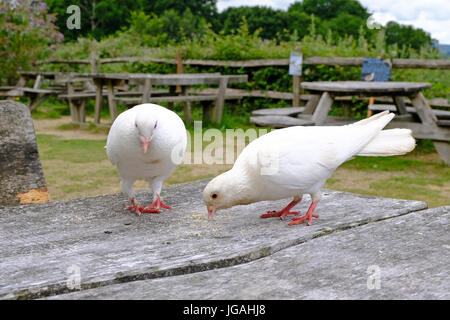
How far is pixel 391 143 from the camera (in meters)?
2.12

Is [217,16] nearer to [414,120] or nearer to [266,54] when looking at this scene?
[266,54]

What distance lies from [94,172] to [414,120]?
163 inches

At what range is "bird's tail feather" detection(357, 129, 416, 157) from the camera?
2.07 metres

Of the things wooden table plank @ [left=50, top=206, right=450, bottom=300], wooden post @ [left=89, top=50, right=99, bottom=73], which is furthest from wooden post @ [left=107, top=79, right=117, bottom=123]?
wooden table plank @ [left=50, top=206, right=450, bottom=300]

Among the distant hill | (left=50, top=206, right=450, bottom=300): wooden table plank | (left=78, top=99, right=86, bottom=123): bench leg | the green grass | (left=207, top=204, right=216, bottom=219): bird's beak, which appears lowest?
the green grass

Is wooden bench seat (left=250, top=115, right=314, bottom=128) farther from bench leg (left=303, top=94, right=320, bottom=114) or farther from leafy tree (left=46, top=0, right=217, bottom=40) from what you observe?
leafy tree (left=46, top=0, right=217, bottom=40)

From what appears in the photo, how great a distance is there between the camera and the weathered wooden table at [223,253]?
3.98ft

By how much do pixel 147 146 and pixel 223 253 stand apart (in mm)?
845

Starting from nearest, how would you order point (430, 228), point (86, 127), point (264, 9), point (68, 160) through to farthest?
point (430, 228) → point (68, 160) → point (86, 127) → point (264, 9)

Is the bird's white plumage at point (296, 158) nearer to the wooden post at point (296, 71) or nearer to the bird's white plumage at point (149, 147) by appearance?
the bird's white plumage at point (149, 147)

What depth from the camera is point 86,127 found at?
9367 mm

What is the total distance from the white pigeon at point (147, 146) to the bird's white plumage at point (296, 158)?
362 mm

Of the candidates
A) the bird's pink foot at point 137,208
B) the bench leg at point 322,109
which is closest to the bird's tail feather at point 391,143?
the bird's pink foot at point 137,208

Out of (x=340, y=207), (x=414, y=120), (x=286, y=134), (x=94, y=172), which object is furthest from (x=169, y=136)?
(x=414, y=120)
